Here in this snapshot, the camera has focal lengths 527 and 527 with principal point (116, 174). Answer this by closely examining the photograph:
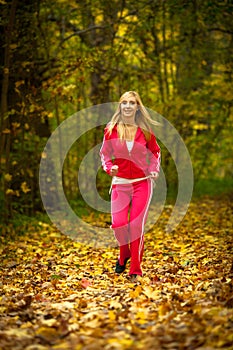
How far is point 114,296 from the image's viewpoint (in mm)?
5512

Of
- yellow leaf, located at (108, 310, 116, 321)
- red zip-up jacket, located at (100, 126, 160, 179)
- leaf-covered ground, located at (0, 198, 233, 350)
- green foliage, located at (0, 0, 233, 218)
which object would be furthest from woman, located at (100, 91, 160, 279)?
green foliage, located at (0, 0, 233, 218)

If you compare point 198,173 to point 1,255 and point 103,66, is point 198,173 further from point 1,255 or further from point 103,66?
point 1,255

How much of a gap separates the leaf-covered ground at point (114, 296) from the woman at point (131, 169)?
1.81 ft

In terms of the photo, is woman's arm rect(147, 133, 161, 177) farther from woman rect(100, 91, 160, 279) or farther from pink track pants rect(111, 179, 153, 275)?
pink track pants rect(111, 179, 153, 275)

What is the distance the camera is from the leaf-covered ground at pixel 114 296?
12.6ft

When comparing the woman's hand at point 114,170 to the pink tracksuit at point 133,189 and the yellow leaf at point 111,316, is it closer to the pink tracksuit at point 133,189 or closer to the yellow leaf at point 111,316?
the pink tracksuit at point 133,189

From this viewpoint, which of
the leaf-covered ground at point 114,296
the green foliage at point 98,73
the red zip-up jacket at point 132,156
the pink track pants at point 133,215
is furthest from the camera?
the green foliage at point 98,73

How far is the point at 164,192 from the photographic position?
16344 millimetres

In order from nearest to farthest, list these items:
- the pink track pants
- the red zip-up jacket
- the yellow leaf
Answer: the yellow leaf
the pink track pants
the red zip-up jacket

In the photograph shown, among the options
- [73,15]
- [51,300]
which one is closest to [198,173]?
[73,15]

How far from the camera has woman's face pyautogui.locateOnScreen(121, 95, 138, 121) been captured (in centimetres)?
648

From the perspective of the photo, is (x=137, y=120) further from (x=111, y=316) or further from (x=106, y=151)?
(x=111, y=316)

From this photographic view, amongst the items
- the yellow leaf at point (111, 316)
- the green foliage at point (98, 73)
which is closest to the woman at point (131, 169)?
the yellow leaf at point (111, 316)

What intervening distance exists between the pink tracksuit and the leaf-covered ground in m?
0.47
